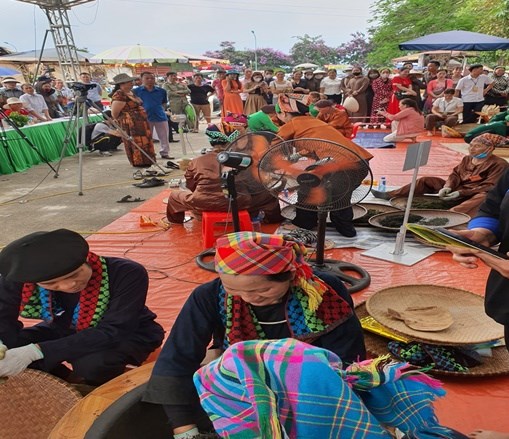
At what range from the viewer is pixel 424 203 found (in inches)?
182

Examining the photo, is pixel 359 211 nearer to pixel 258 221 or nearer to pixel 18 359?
pixel 258 221

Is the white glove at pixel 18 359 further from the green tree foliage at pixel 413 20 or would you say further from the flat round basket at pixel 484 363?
the green tree foliage at pixel 413 20

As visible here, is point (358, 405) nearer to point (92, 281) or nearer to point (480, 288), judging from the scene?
point (92, 281)

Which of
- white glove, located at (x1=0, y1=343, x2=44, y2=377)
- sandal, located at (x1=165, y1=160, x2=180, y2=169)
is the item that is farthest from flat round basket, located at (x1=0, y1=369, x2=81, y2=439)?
sandal, located at (x1=165, y1=160, x2=180, y2=169)

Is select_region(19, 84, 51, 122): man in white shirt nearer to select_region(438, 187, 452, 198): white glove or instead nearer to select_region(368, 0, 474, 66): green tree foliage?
select_region(438, 187, 452, 198): white glove

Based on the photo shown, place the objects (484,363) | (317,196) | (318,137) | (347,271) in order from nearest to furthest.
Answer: (484,363) < (317,196) < (347,271) < (318,137)

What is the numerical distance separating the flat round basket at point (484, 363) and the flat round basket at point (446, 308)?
5.4 inches

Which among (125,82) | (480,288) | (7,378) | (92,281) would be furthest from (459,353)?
(125,82)

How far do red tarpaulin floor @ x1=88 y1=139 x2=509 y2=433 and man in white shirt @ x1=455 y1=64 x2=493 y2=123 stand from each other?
7.73 m

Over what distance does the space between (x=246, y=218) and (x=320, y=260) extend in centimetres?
91

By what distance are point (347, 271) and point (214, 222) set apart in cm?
124

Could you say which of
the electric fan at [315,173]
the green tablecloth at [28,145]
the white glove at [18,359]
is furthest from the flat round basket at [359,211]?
the green tablecloth at [28,145]

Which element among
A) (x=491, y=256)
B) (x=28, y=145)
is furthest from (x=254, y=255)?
(x=28, y=145)

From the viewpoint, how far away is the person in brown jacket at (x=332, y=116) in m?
4.87
